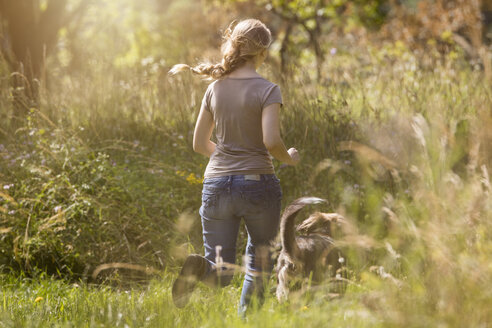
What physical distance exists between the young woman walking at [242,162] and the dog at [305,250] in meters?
0.15

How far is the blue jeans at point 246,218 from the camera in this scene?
3.06 meters

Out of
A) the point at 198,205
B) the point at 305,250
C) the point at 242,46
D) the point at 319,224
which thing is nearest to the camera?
the point at 242,46

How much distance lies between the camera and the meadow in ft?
8.73

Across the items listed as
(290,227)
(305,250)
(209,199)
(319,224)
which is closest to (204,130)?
(209,199)

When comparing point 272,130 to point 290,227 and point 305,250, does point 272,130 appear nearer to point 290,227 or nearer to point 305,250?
point 290,227

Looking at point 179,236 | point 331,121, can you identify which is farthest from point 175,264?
point 331,121

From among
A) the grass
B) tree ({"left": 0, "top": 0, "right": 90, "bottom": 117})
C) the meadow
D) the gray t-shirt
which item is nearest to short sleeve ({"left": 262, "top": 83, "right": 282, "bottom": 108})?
the gray t-shirt

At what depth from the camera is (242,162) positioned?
3088 mm

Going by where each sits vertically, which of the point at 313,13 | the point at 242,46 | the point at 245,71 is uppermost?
the point at 313,13

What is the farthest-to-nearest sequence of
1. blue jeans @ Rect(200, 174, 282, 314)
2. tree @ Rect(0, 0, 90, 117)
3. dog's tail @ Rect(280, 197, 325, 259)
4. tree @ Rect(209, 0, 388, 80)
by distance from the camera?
tree @ Rect(209, 0, 388, 80) < tree @ Rect(0, 0, 90, 117) < dog's tail @ Rect(280, 197, 325, 259) < blue jeans @ Rect(200, 174, 282, 314)

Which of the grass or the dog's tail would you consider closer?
the grass

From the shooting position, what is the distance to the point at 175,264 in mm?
4379

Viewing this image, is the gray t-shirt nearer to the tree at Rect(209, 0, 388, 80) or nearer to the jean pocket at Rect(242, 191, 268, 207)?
the jean pocket at Rect(242, 191, 268, 207)

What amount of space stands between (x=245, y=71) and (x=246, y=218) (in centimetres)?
78
